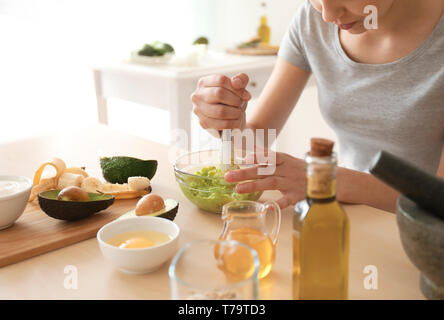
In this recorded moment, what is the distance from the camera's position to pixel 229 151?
3.57ft

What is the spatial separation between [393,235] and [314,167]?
0.39 meters

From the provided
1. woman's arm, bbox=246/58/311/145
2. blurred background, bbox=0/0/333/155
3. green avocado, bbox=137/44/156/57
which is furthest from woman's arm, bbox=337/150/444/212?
green avocado, bbox=137/44/156/57

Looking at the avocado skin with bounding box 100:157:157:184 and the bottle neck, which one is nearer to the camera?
the bottle neck

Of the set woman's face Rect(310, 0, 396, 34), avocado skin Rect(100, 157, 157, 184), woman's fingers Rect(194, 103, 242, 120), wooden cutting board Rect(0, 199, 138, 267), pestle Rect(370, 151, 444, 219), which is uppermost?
woman's face Rect(310, 0, 396, 34)

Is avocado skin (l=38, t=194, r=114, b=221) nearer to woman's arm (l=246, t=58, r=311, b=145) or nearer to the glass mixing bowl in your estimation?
the glass mixing bowl

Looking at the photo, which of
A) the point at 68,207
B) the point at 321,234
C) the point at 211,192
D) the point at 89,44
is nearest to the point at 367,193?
the point at 211,192

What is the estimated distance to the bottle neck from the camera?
0.61 metres

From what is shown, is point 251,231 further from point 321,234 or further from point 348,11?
point 348,11

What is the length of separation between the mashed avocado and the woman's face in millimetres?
420

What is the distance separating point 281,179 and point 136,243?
0.36 m

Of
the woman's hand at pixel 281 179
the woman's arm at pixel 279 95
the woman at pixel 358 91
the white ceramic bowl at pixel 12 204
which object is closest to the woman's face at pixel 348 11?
the woman at pixel 358 91

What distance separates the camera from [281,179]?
105 centimetres

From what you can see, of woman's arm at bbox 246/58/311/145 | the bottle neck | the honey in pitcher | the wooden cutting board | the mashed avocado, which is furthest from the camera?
woman's arm at bbox 246/58/311/145

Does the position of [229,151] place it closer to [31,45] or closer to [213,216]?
[213,216]
